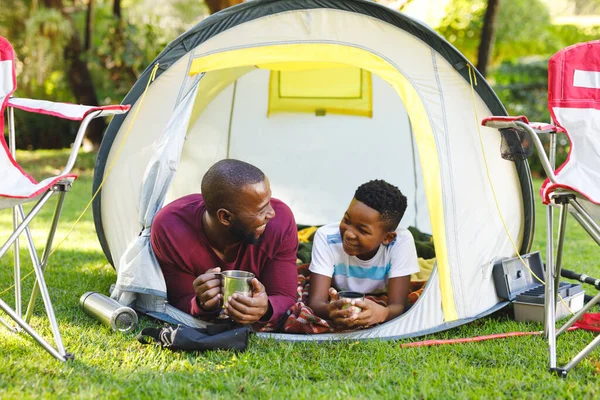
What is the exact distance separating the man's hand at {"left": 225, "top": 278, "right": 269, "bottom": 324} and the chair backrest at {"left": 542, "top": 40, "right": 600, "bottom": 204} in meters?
1.27

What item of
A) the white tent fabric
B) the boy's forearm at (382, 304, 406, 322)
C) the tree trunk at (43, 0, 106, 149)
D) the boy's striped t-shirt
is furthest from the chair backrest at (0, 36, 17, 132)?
the tree trunk at (43, 0, 106, 149)

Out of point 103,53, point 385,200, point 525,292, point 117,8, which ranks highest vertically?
point 117,8

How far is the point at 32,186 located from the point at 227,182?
664mm

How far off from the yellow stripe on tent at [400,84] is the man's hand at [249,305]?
0.74 metres

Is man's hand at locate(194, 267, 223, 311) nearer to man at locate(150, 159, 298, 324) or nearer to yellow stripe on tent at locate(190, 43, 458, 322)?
man at locate(150, 159, 298, 324)

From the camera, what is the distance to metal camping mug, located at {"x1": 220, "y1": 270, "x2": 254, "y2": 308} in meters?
2.37

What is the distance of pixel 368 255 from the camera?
9.60 ft

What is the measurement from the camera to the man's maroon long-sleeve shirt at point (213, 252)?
2705 mm

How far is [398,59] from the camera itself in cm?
286

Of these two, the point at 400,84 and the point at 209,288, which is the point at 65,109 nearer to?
the point at 209,288

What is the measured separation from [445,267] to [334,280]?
490mm

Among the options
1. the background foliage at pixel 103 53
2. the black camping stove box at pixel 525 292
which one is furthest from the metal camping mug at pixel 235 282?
the background foliage at pixel 103 53

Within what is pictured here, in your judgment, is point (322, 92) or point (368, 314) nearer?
point (368, 314)

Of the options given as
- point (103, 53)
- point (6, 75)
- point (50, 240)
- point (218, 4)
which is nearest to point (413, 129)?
point (50, 240)
